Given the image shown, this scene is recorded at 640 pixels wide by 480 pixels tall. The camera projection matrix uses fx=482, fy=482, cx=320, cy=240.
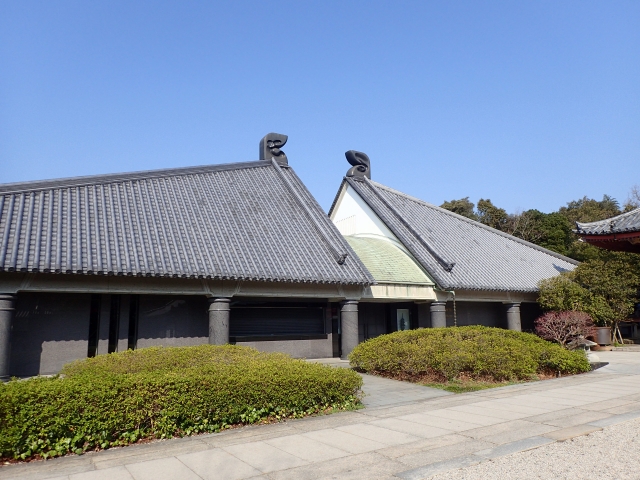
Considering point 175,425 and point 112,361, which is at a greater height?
point 112,361

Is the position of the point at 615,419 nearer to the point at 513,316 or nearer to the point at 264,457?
the point at 264,457

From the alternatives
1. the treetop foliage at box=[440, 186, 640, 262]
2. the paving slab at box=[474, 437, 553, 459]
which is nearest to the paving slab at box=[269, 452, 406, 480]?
the paving slab at box=[474, 437, 553, 459]

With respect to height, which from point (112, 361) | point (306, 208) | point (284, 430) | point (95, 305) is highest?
point (306, 208)

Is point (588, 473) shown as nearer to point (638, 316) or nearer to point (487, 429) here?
point (487, 429)

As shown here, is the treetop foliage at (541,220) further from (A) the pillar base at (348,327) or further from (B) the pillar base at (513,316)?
(A) the pillar base at (348,327)

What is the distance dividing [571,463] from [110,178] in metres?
17.6

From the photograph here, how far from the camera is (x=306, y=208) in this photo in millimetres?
21344

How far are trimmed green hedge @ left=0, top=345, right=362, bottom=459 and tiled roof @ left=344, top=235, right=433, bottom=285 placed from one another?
10724 millimetres

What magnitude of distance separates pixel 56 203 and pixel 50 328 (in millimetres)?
4183

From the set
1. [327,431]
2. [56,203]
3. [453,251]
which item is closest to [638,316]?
[453,251]

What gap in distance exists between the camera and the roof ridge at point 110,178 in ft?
52.3

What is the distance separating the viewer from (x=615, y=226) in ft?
66.7

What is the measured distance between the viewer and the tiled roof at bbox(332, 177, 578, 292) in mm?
22000

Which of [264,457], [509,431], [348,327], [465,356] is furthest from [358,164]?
[264,457]
